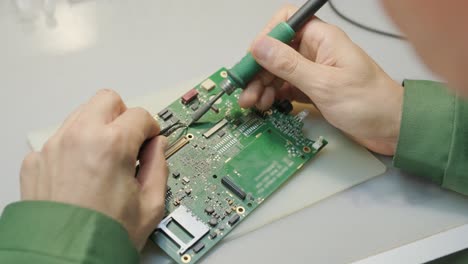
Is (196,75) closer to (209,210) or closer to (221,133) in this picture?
(221,133)

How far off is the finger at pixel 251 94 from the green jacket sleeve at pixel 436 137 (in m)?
0.25

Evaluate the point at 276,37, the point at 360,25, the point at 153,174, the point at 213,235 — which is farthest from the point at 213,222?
the point at 360,25

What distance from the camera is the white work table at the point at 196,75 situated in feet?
2.78

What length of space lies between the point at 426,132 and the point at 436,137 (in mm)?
18

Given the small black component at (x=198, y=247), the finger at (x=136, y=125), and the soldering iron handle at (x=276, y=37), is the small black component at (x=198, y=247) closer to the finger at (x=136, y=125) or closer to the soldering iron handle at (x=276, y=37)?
the finger at (x=136, y=125)

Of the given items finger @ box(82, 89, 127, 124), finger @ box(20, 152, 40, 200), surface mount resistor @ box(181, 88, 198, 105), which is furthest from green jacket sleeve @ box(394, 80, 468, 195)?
finger @ box(20, 152, 40, 200)

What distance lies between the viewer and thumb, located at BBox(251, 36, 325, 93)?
2.95 ft

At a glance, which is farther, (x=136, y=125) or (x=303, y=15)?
(x=303, y=15)

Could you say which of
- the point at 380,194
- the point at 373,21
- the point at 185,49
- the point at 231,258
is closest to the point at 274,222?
the point at 231,258

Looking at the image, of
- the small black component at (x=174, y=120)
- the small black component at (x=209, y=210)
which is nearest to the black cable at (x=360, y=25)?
the small black component at (x=174, y=120)

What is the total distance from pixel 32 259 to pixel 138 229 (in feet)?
0.52

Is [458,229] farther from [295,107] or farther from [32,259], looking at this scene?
[32,259]

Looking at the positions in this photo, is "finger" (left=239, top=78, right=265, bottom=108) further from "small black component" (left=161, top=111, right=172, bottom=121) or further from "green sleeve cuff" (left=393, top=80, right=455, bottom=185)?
"green sleeve cuff" (left=393, top=80, right=455, bottom=185)

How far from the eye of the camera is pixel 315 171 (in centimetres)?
92
